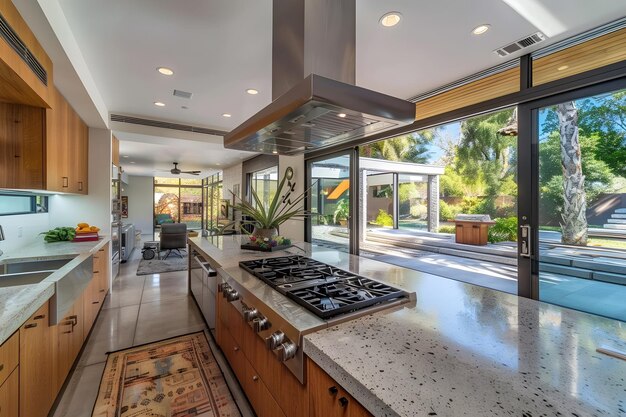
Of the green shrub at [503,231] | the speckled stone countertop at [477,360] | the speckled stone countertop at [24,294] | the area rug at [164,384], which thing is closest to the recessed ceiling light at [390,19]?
the speckled stone countertop at [477,360]

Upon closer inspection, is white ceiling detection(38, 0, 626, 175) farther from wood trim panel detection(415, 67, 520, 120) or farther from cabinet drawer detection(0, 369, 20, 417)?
cabinet drawer detection(0, 369, 20, 417)

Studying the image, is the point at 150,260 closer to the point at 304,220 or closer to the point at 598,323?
the point at 304,220

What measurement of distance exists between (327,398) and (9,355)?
1362mm

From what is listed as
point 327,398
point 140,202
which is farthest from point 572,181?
point 140,202

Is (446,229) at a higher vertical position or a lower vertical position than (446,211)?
lower

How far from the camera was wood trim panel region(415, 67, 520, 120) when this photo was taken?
7.93 feet

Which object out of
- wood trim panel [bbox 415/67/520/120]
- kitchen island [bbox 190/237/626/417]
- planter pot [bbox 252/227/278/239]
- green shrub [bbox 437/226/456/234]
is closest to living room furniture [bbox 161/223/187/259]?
planter pot [bbox 252/227/278/239]

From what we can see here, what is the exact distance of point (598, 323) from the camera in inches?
43.9

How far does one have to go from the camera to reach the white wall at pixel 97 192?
3788mm

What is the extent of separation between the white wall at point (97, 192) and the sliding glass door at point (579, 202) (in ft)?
16.3

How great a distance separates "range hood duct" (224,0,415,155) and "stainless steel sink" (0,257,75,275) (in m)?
2.03

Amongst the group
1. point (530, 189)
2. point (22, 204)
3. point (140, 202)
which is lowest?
point (22, 204)

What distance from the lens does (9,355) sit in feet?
3.87

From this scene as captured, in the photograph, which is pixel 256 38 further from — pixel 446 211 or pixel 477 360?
pixel 446 211
